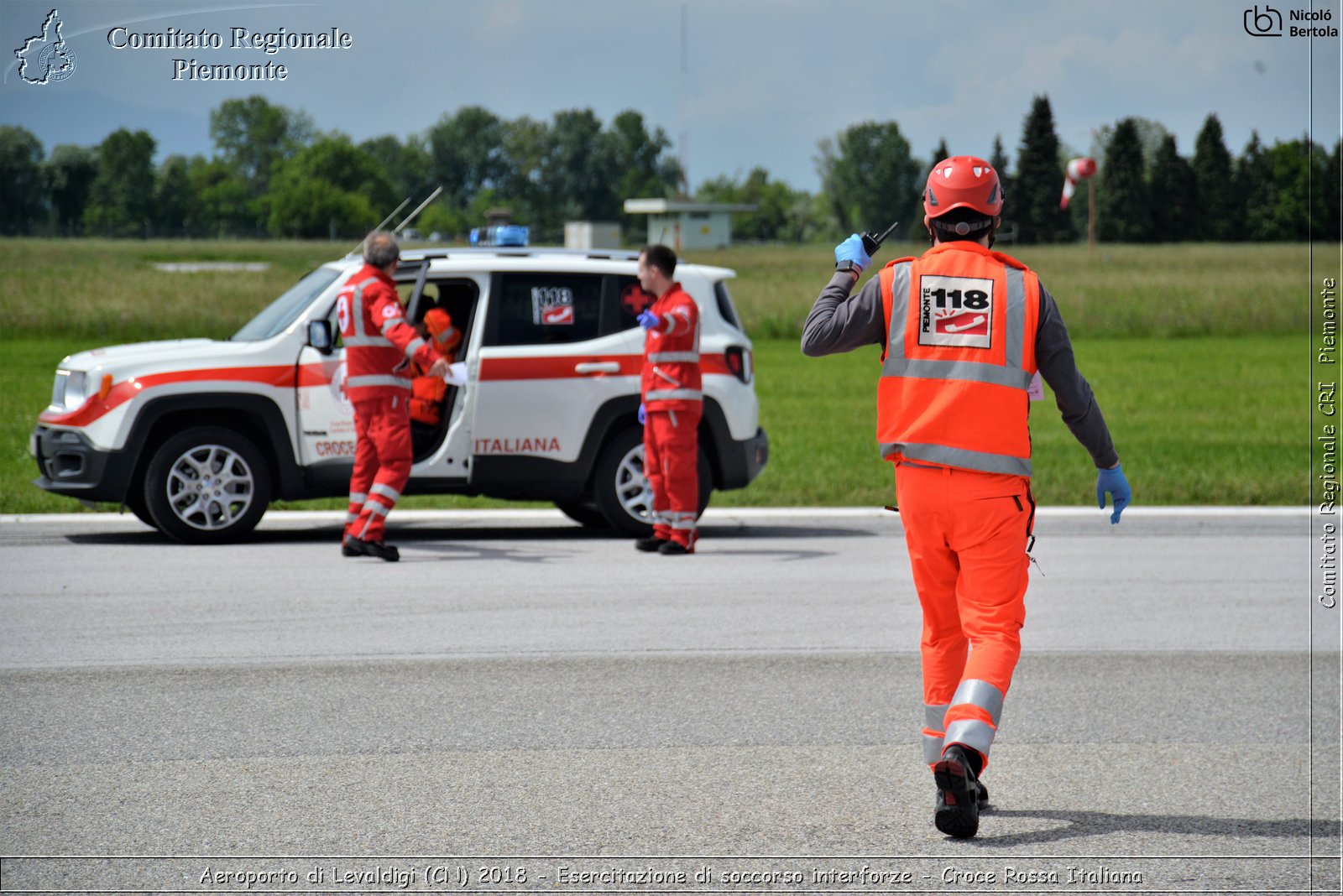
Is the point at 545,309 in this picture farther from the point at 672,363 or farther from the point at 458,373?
the point at 672,363

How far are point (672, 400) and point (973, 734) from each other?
5.74m

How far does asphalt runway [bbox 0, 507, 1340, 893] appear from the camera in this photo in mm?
4285

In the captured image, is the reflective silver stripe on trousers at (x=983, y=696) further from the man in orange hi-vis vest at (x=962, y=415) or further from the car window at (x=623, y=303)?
the car window at (x=623, y=303)

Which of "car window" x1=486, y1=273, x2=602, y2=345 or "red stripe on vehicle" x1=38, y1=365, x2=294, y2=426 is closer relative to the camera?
"red stripe on vehicle" x1=38, y1=365, x2=294, y2=426

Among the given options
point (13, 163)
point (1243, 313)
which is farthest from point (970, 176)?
point (1243, 313)

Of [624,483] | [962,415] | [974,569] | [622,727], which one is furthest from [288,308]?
[974,569]

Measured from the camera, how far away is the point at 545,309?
10672 millimetres

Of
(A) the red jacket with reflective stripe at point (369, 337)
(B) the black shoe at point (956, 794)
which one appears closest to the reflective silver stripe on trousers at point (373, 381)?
(A) the red jacket with reflective stripe at point (369, 337)

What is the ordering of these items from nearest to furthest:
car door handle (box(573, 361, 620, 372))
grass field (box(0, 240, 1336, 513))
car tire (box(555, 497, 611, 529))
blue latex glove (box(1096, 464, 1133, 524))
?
blue latex glove (box(1096, 464, 1133, 524)) → car door handle (box(573, 361, 620, 372)) → car tire (box(555, 497, 611, 529)) → grass field (box(0, 240, 1336, 513))

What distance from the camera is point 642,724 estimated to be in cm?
575

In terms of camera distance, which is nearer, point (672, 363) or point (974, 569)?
point (974, 569)

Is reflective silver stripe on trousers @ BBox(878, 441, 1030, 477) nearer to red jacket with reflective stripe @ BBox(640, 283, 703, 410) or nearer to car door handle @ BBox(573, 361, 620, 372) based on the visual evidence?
red jacket with reflective stripe @ BBox(640, 283, 703, 410)

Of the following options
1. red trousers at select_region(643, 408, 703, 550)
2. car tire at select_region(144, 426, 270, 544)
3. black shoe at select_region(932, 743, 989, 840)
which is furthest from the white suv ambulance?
black shoe at select_region(932, 743, 989, 840)

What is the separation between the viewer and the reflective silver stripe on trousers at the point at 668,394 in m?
9.90
